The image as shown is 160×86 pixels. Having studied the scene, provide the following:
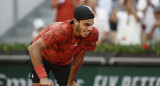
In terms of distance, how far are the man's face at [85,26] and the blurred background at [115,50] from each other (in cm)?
237

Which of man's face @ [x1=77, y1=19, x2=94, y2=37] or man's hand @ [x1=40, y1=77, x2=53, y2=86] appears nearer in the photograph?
man's hand @ [x1=40, y1=77, x2=53, y2=86]

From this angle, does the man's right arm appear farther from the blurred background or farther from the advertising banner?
the advertising banner

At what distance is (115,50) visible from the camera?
8.19m

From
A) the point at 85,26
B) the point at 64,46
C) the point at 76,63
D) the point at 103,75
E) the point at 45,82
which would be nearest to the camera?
the point at 45,82

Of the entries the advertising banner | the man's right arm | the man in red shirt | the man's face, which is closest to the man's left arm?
the man in red shirt

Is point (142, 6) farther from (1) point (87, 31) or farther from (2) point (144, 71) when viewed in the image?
(1) point (87, 31)

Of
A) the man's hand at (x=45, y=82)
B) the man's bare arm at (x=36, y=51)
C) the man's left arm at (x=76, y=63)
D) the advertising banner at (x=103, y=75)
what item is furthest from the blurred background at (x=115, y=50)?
the man's hand at (x=45, y=82)

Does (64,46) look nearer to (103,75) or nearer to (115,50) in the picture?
(115,50)

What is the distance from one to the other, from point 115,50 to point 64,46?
2352mm

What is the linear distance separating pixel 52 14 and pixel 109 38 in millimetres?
2360

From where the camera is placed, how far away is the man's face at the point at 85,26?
18.2 feet

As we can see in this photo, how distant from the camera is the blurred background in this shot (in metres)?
8.20

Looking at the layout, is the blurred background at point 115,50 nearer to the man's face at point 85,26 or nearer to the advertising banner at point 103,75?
the advertising banner at point 103,75

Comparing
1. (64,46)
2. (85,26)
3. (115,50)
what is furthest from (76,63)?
(115,50)
